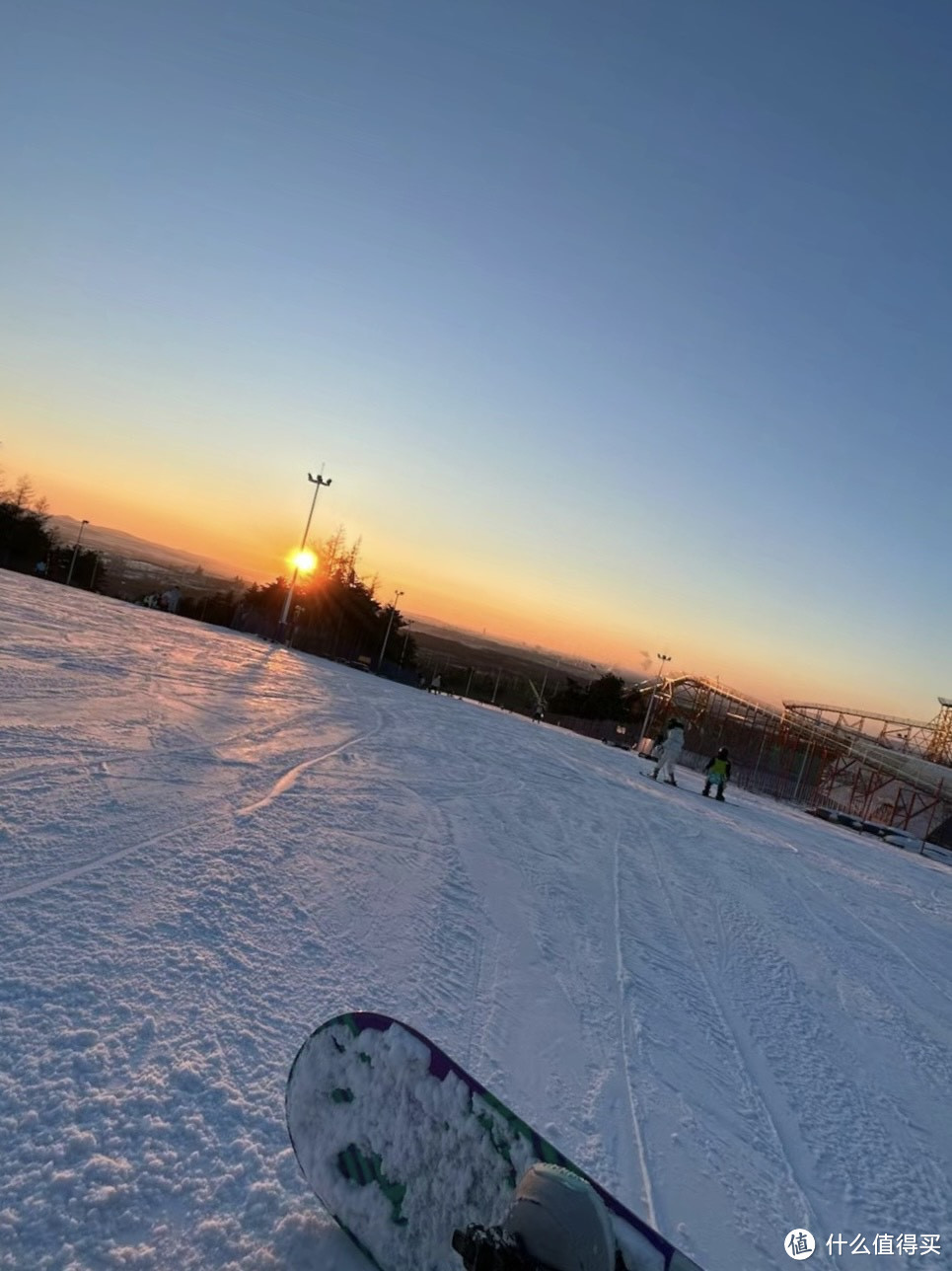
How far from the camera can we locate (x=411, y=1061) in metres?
2.33

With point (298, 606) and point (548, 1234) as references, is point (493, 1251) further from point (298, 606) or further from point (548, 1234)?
point (298, 606)

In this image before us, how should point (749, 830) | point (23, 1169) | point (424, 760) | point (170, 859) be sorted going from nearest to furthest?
point (23, 1169) < point (170, 859) < point (424, 760) < point (749, 830)

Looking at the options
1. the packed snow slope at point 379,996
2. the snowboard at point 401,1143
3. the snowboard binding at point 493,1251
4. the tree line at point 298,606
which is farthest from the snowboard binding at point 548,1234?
the tree line at point 298,606

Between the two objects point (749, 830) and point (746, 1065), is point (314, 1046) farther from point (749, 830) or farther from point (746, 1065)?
point (749, 830)

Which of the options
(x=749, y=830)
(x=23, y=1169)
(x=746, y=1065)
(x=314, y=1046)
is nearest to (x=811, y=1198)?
(x=746, y=1065)

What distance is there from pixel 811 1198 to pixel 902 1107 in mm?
1523

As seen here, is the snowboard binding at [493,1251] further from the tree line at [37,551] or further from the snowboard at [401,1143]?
the tree line at [37,551]
